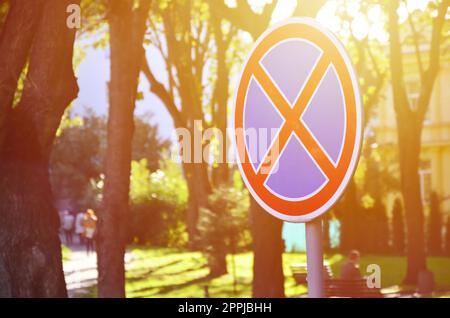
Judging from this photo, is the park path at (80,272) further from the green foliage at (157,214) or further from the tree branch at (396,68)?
the tree branch at (396,68)

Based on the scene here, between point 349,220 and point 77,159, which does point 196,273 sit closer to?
point 349,220

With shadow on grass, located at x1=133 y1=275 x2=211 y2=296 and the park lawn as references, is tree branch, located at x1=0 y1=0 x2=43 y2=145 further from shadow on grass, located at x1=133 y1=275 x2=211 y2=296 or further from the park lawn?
shadow on grass, located at x1=133 y1=275 x2=211 y2=296

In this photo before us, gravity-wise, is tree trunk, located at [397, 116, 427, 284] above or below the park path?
above

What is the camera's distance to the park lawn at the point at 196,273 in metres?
25.7

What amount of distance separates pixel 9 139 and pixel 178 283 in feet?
66.3

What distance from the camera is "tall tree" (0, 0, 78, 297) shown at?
8.43 m

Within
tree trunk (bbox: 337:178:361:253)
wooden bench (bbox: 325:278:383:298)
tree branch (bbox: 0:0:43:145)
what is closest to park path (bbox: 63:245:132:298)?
wooden bench (bbox: 325:278:383:298)

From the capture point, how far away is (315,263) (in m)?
3.68

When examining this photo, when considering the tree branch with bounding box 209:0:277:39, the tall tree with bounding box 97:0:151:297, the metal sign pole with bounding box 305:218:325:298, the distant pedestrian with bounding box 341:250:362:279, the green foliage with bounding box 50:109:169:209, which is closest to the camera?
Result: the metal sign pole with bounding box 305:218:325:298

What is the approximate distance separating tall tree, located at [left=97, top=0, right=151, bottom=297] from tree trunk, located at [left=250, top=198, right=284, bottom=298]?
266cm

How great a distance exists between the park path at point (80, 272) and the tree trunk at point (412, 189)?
8.09 metres

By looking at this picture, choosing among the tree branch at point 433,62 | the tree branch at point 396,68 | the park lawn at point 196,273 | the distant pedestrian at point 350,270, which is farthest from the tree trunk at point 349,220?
the distant pedestrian at point 350,270
